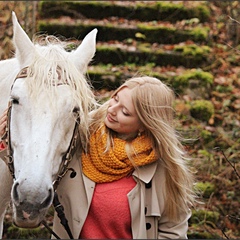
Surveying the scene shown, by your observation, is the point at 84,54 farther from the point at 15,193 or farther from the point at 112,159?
the point at 15,193

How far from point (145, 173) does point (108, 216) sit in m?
0.28

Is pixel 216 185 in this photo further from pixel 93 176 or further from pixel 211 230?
pixel 93 176

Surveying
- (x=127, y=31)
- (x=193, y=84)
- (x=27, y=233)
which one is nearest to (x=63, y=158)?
(x=27, y=233)

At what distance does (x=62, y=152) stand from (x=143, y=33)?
5458 mm

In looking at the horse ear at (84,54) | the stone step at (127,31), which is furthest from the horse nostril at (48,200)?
the stone step at (127,31)

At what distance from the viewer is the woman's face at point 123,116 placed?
2719mm

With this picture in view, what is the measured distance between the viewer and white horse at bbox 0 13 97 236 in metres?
2.29

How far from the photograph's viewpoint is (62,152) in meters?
2.52

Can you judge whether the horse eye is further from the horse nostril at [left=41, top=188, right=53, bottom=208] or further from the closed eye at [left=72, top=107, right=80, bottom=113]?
the horse nostril at [left=41, top=188, right=53, bottom=208]

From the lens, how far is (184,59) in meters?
7.29

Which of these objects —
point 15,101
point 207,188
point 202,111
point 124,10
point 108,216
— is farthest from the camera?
point 124,10

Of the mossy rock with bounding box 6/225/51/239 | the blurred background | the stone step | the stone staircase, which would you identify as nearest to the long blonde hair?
the blurred background

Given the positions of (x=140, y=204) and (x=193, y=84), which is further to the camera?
(x=193, y=84)

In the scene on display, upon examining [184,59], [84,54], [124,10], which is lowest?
[184,59]
